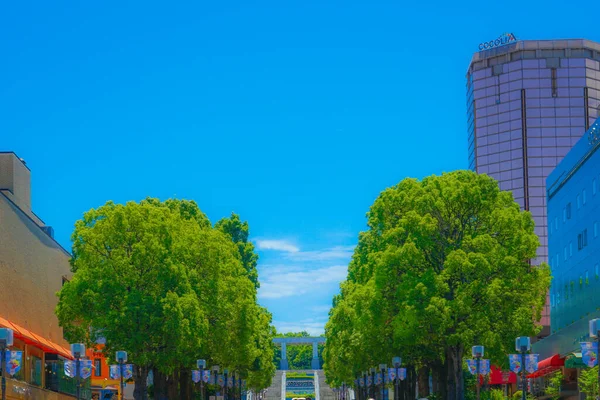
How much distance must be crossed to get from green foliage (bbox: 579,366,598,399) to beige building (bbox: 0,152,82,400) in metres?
27.7

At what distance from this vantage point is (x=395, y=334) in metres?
52.5

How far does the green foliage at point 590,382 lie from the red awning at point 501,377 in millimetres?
34732

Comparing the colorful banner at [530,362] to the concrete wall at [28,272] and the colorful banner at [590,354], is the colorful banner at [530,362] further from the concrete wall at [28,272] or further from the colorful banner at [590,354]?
the concrete wall at [28,272]

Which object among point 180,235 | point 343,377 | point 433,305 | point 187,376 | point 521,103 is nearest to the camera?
point 433,305

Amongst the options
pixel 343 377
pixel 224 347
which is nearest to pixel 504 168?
pixel 343 377

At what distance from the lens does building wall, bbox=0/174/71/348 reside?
50562mm

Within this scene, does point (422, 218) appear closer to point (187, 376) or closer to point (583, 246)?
point (583, 246)

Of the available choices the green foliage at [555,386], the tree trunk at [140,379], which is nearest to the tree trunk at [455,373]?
the green foliage at [555,386]

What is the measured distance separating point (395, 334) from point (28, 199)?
27290 millimetres

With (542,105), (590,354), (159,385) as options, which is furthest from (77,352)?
(542,105)

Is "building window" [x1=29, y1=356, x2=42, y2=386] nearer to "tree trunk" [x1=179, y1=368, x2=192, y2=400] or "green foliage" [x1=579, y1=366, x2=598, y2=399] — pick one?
"tree trunk" [x1=179, y1=368, x2=192, y2=400]

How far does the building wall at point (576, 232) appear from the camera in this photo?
60.2 m

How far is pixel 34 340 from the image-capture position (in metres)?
54.3

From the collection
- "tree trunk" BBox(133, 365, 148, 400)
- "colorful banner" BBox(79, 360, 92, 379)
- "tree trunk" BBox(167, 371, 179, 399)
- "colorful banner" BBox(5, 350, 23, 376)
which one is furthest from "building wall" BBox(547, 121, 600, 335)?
"colorful banner" BBox(5, 350, 23, 376)
